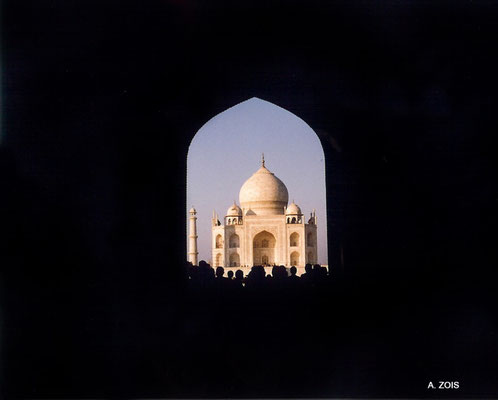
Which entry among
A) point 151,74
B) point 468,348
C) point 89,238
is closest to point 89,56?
point 151,74

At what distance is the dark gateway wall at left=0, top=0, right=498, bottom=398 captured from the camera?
4.08 metres

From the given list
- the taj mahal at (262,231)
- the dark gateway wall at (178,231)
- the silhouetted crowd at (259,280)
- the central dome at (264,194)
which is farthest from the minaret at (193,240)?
the dark gateway wall at (178,231)

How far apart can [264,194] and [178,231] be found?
2434 centimetres

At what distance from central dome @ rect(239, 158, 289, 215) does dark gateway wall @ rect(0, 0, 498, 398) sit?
2420cm

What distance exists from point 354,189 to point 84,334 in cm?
303

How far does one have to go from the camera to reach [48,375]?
4.00m

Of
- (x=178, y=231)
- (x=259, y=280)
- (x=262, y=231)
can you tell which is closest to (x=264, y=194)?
(x=262, y=231)

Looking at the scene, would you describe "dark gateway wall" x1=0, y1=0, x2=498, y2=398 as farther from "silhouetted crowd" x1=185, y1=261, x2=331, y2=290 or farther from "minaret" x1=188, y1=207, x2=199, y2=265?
"minaret" x1=188, y1=207, x2=199, y2=265

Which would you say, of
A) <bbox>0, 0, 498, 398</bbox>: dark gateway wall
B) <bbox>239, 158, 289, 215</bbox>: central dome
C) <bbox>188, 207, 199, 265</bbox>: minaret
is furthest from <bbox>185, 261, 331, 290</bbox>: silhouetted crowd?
<bbox>188, 207, 199, 265</bbox>: minaret

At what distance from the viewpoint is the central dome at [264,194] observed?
29250 mm

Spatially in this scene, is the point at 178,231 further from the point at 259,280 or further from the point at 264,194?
the point at 264,194

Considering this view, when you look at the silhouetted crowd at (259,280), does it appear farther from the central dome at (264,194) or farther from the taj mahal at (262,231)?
the central dome at (264,194)

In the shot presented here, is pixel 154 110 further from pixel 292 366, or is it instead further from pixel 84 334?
pixel 292 366

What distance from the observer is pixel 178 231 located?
505cm
